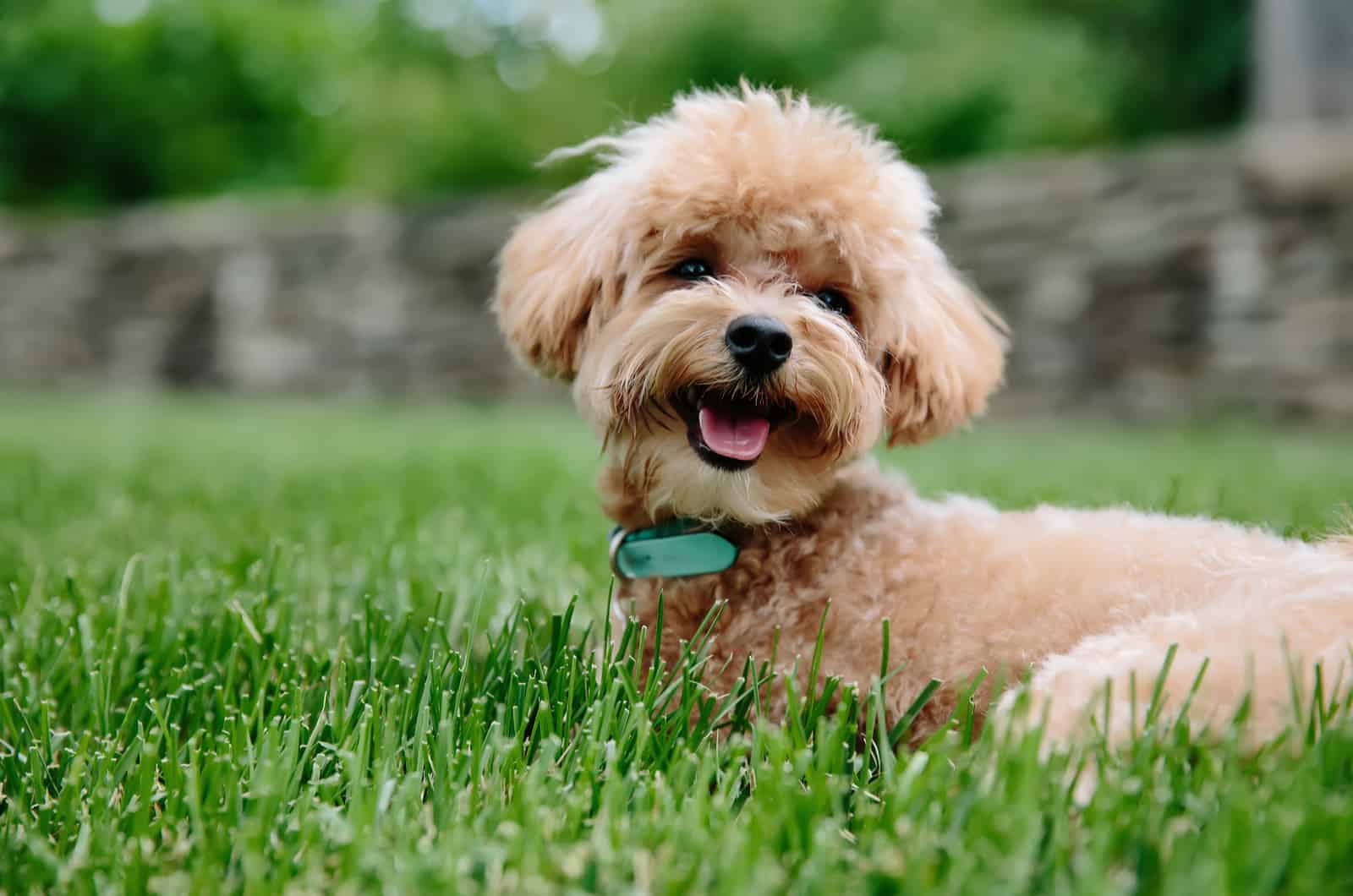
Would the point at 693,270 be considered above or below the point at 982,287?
above

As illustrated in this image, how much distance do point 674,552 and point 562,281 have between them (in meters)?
0.68

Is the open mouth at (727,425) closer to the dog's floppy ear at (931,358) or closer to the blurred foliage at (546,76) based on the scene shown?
the dog's floppy ear at (931,358)

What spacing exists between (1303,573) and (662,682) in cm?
118

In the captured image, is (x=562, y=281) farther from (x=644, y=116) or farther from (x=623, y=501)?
(x=644, y=116)

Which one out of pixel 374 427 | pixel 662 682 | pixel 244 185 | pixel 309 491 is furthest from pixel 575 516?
pixel 244 185

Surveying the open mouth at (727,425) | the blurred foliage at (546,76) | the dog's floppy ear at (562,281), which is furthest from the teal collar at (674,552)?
the blurred foliage at (546,76)

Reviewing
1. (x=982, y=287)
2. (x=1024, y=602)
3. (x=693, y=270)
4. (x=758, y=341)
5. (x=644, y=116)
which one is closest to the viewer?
(x=1024, y=602)

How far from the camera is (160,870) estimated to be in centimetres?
151

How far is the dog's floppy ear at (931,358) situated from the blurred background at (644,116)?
667 centimetres

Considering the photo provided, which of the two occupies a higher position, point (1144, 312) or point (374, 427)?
point (1144, 312)

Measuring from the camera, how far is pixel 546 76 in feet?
44.0

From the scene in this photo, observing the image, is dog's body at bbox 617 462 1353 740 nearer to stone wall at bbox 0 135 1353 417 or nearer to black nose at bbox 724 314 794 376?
black nose at bbox 724 314 794 376

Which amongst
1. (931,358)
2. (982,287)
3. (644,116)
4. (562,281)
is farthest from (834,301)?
(644,116)

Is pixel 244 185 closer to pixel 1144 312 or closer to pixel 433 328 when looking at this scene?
pixel 433 328
